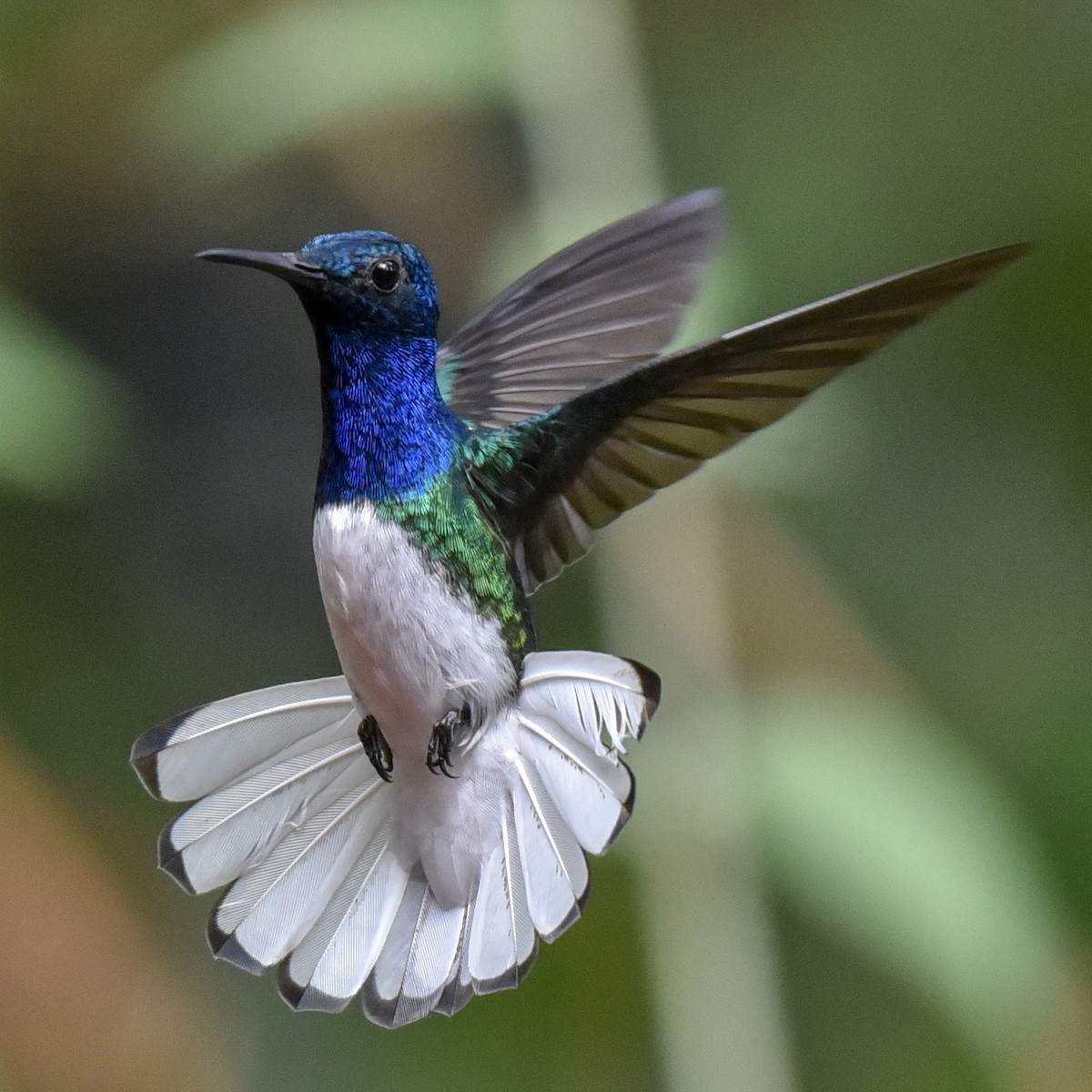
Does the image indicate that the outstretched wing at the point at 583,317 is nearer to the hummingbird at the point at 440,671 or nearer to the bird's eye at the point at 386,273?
the hummingbird at the point at 440,671

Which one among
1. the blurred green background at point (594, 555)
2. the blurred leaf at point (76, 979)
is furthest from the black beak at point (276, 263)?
the blurred leaf at point (76, 979)

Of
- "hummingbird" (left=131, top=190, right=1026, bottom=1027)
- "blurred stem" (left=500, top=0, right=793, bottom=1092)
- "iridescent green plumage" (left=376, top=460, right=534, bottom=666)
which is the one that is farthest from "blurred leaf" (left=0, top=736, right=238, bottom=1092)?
"iridescent green plumage" (left=376, top=460, right=534, bottom=666)

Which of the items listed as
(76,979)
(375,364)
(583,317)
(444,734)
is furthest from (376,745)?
(76,979)

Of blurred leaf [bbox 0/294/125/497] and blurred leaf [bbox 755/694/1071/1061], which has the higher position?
blurred leaf [bbox 0/294/125/497]

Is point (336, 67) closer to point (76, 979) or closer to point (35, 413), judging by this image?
point (35, 413)

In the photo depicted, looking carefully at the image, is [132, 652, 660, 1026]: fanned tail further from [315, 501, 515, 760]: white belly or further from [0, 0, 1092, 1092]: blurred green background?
[0, 0, 1092, 1092]: blurred green background

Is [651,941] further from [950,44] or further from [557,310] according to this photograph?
[950,44]
